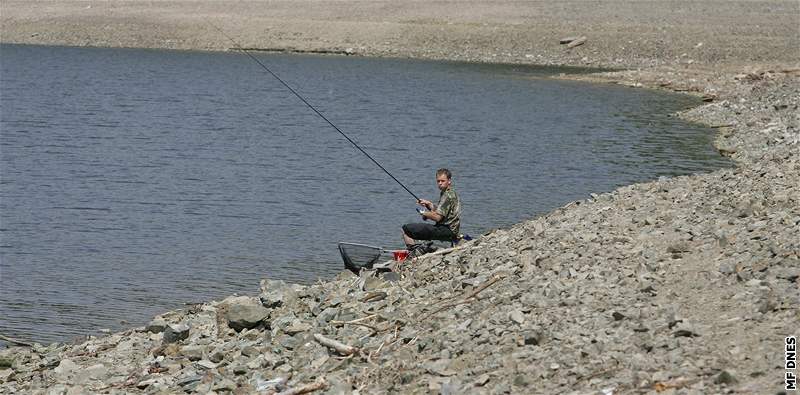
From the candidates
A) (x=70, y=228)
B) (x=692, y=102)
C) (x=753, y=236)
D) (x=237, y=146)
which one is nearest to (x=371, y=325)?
(x=753, y=236)

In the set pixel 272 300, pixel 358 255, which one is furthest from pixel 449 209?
pixel 272 300

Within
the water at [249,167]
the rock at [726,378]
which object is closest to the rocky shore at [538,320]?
the rock at [726,378]

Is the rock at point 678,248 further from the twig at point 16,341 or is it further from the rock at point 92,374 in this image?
the twig at point 16,341

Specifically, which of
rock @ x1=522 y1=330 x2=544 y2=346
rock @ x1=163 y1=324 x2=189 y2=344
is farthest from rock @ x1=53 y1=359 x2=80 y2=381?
rock @ x1=522 y1=330 x2=544 y2=346

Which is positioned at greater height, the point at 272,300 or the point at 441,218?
the point at 441,218

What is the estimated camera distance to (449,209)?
1303 centimetres

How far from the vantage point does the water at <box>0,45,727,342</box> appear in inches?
576

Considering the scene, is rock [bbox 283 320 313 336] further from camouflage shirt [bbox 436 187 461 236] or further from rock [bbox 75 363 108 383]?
camouflage shirt [bbox 436 187 461 236]

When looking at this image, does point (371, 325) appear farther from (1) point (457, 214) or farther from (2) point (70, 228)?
(2) point (70, 228)

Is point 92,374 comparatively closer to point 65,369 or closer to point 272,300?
point 65,369

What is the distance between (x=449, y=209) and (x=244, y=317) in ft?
10.9

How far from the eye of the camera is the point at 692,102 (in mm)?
37656

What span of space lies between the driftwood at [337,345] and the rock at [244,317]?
4.13 ft

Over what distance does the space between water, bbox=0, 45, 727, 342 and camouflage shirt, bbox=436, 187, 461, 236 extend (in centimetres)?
216
